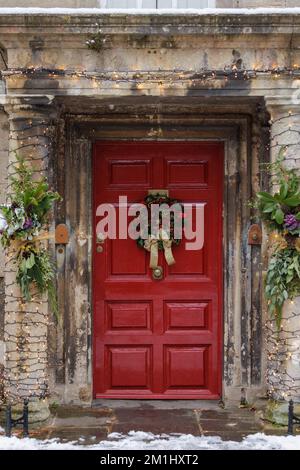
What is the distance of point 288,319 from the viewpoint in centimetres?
664

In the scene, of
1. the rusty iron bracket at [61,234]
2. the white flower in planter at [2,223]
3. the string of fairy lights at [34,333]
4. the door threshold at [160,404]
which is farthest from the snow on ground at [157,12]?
the door threshold at [160,404]

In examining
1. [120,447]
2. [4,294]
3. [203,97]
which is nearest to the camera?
[120,447]

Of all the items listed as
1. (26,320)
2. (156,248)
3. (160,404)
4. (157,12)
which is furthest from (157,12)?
(160,404)

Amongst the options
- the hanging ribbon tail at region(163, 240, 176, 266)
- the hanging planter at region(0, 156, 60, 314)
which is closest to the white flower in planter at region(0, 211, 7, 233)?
the hanging planter at region(0, 156, 60, 314)

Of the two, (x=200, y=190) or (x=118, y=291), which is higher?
(x=200, y=190)

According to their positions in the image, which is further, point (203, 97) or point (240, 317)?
point (240, 317)

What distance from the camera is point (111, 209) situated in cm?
750

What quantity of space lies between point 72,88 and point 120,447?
3032 millimetres

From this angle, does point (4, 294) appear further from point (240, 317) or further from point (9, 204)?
point (240, 317)

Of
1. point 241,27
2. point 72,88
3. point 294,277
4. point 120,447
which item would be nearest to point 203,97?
point 241,27

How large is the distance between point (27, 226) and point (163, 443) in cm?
214

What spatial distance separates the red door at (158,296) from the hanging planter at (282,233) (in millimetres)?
1023
